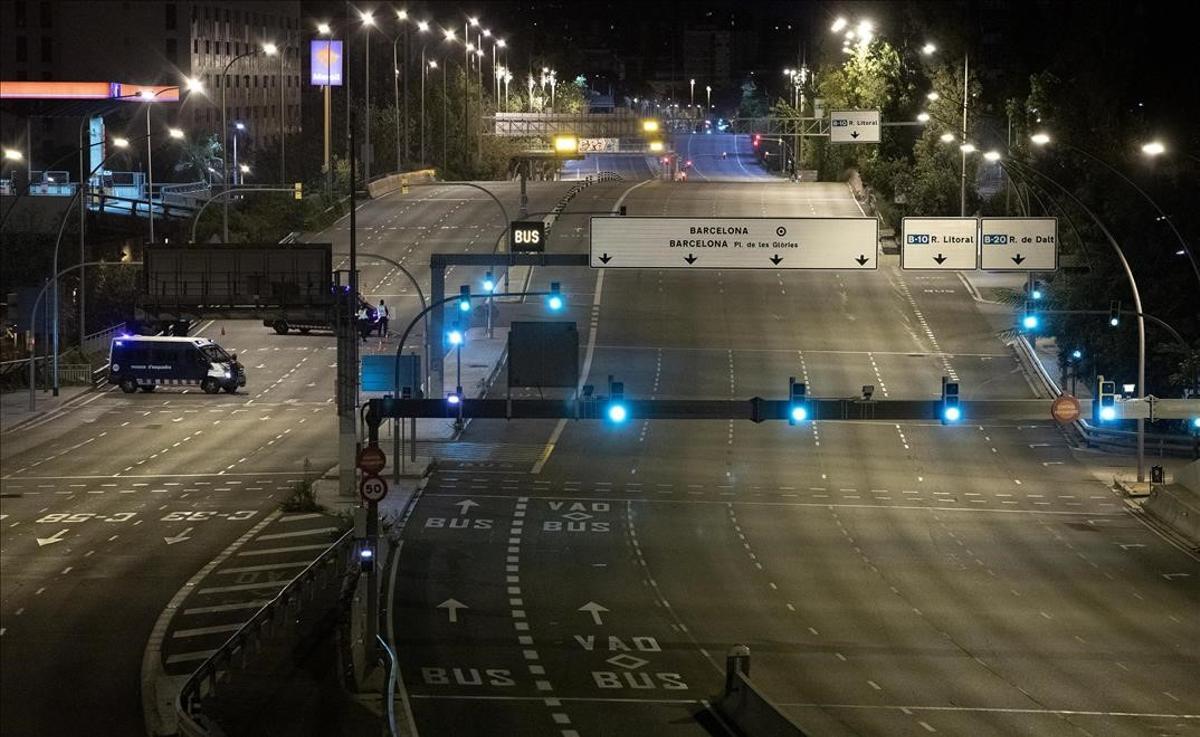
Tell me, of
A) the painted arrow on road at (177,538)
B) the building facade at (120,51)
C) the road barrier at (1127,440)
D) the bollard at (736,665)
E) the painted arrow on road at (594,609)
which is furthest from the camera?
the building facade at (120,51)

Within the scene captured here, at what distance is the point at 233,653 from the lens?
30531 mm

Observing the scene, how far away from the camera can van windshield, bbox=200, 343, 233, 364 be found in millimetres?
74750

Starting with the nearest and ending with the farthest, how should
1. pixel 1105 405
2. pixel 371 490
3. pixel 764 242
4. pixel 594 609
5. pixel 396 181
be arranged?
pixel 371 490, pixel 594 609, pixel 1105 405, pixel 764 242, pixel 396 181

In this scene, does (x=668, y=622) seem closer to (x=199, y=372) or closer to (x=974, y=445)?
(x=974, y=445)

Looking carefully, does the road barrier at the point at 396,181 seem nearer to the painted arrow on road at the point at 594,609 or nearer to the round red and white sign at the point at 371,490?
the painted arrow on road at the point at 594,609

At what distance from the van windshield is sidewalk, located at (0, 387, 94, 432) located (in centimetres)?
513

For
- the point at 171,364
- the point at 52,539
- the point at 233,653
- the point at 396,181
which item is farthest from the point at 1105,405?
the point at 396,181

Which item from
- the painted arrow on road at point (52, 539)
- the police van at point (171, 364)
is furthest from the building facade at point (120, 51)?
the painted arrow on road at point (52, 539)

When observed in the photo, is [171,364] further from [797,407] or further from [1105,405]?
[1105,405]

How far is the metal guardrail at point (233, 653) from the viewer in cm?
2575

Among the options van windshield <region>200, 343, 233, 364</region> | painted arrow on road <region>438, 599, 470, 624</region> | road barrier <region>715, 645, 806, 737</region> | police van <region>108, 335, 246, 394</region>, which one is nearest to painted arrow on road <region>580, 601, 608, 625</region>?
painted arrow on road <region>438, 599, 470, 624</region>

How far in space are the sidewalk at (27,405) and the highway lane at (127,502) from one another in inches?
40.4

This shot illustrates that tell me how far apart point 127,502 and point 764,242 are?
64.9 feet

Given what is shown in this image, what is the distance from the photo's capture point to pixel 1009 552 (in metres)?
47.9
